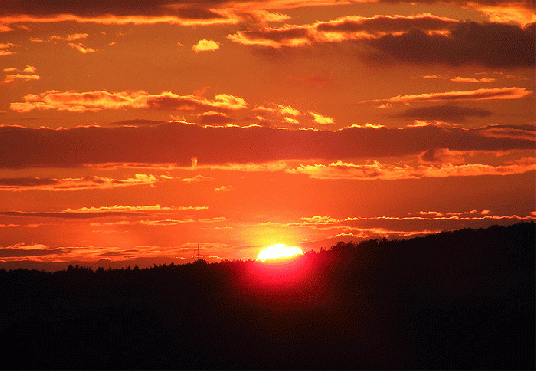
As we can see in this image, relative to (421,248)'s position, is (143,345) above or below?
below

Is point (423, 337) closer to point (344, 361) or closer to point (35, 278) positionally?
point (344, 361)

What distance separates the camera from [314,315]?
3045 centimetres

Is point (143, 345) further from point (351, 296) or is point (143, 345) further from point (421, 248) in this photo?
point (421, 248)

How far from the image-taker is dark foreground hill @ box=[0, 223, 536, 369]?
1068 inches

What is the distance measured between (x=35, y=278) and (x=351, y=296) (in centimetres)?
1915

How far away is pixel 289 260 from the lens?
43125 mm

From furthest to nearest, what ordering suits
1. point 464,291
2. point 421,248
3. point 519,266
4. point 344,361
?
point 421,248 < point 519,266 < point 464,291 < point 344,361

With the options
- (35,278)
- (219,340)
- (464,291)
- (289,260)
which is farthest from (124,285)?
(464,291)

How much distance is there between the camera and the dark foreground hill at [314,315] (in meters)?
27.1

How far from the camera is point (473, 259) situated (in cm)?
3612

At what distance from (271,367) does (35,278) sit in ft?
67.2

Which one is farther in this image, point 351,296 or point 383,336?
point 351,296

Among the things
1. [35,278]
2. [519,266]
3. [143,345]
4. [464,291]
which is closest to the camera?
[143,345]

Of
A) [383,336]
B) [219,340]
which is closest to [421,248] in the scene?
[383,336]
